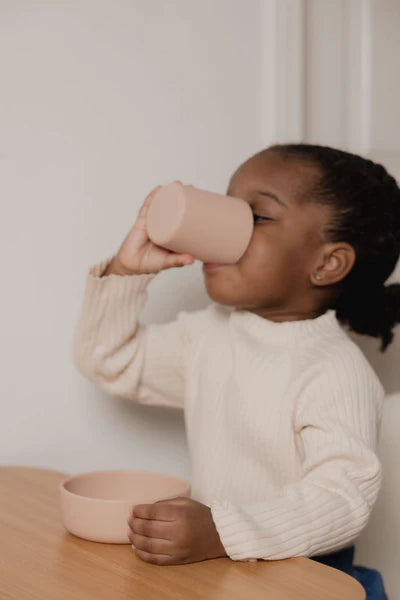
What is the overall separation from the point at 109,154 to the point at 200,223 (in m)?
0.32

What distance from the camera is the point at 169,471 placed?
1.29m

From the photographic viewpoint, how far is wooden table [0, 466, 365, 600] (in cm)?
65

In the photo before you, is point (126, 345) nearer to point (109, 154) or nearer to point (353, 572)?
point (109, 154)

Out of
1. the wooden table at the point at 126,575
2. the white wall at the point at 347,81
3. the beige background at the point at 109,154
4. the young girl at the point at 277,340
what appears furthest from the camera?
the white wall at the point at 347,81

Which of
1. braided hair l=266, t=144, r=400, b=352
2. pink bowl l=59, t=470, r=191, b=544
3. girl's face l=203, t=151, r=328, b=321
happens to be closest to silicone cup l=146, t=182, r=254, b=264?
girl's face l=203, t=151, r=328, b=321

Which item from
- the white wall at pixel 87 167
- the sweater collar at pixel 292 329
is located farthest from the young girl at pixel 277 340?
the white wall at pixel 87 167

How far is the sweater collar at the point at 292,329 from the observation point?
1.02 meters

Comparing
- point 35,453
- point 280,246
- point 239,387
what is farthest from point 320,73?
point 35,453

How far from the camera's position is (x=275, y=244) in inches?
39.8

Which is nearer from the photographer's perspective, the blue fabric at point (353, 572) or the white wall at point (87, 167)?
the blue fabric at point (353, 572)

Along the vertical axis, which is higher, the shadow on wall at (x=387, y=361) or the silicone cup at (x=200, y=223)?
the silicone cup at (x=200, y=223)

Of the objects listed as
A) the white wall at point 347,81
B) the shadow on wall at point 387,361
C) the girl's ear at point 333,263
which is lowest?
the shadow on wall at point 387,361

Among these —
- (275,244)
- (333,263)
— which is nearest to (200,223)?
(275,244)

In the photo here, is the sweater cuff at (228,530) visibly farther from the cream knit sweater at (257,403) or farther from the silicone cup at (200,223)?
the silicone cup at (200,223)
